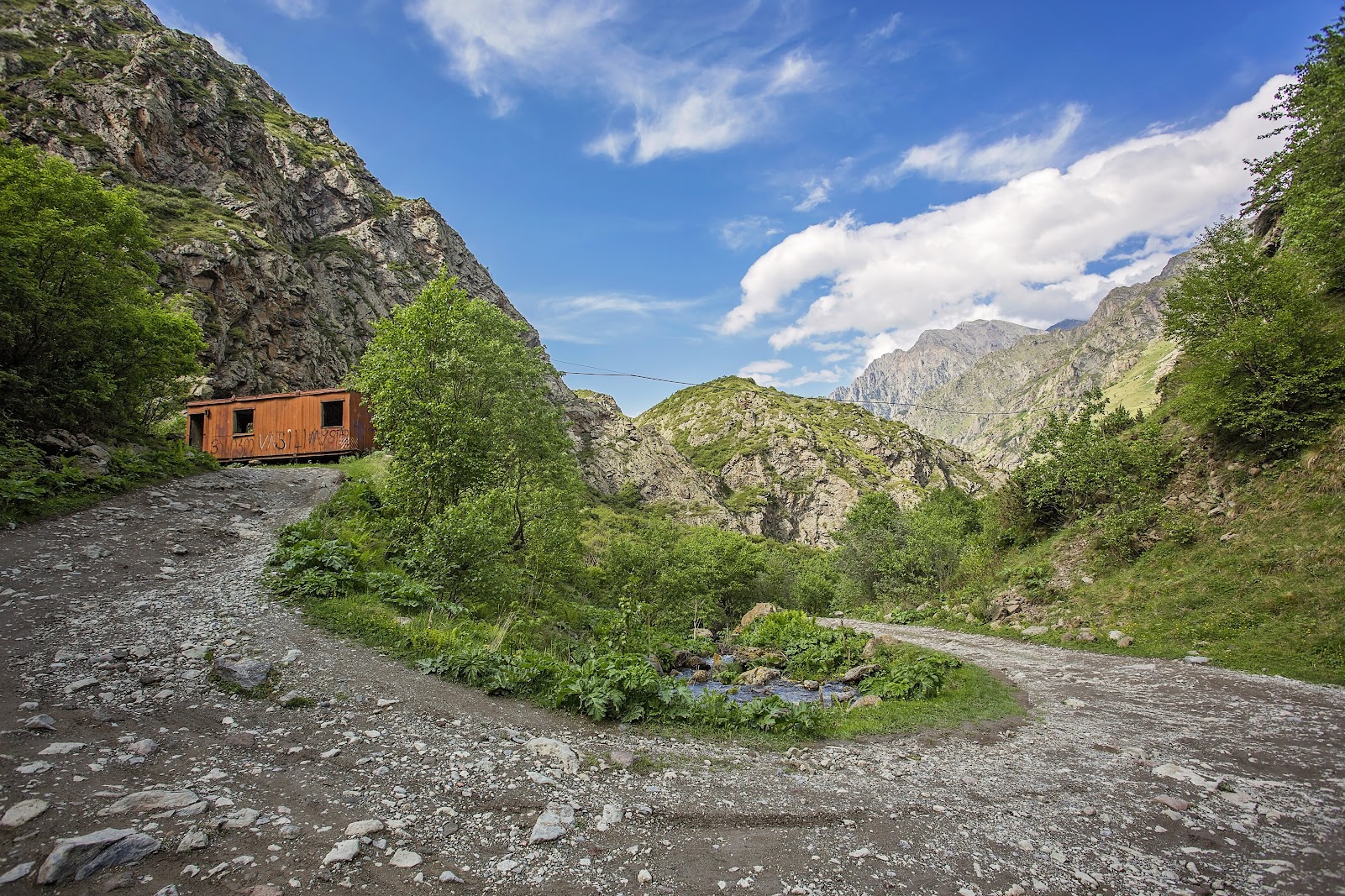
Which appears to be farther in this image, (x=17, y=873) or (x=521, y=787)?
(x=521, y=787)

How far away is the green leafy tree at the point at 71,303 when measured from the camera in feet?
50.2

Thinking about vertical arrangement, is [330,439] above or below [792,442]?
below

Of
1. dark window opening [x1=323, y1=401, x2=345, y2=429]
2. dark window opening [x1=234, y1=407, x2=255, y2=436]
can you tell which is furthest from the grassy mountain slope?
dark window opening [x1=234, y1=407, x2=255, y2=436]

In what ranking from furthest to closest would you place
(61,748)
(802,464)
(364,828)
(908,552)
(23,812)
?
(802,464)
(908,552)
(61,748)
(364,828)
(23,812)

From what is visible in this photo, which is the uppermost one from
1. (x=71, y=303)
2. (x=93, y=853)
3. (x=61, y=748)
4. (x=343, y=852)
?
(x=71, y=303)

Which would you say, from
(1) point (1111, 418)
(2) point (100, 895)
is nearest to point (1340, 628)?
(1) point (1111, 418)

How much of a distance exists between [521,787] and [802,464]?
16382 centimetres

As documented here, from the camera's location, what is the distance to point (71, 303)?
16.0m

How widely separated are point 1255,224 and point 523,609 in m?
41.8

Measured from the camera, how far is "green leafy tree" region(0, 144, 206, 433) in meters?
15.3

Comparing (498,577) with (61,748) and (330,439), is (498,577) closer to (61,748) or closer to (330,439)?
(61,748)

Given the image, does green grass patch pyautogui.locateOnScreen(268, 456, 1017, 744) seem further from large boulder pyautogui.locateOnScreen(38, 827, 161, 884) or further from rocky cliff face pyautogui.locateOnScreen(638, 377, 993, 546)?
rocky cliff face pyautogui.locateOnScreen(638, 377, 993, 546)

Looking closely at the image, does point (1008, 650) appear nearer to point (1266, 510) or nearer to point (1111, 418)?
point (1266, 510)

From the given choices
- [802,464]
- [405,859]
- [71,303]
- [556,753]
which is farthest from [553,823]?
[802,464]
